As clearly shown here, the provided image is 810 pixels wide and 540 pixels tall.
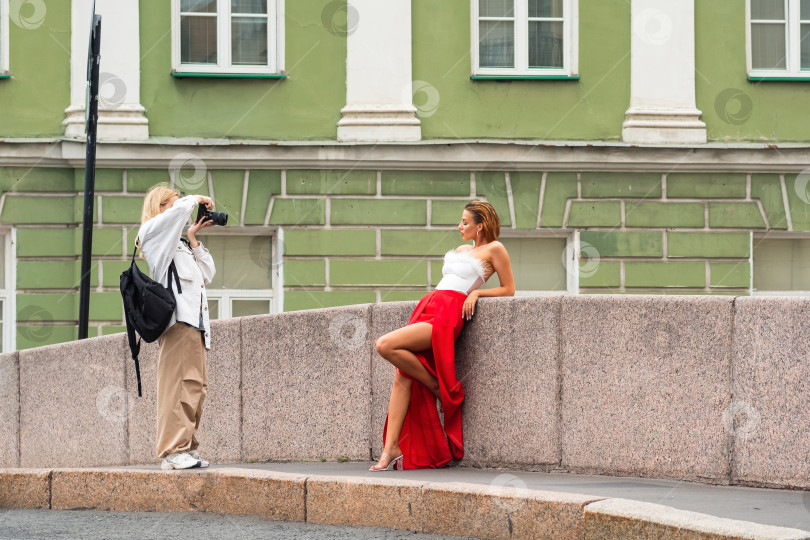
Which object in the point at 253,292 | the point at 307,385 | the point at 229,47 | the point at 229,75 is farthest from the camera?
the point at 253,292

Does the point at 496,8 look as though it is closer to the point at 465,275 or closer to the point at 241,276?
the point at 241,276

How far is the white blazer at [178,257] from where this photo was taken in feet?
23.3

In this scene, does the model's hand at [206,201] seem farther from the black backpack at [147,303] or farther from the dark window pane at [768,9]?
the dark window pane at [768,9]

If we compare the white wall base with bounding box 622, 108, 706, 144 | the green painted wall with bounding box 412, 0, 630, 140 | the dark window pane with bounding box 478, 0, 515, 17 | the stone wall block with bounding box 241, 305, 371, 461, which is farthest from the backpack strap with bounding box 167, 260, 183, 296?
the white wall base with bounding box 622, 108, 706, 144

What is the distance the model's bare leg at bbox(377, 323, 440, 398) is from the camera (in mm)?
7305

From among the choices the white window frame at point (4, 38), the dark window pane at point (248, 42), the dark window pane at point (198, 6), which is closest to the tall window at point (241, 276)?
the dark window pane at point (248, 42)

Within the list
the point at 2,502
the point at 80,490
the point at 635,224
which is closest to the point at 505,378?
the point at 80,490

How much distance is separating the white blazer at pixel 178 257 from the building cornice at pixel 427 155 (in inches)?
274

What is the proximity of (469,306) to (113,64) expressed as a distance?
8286 mm

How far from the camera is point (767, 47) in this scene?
15094 millimetres

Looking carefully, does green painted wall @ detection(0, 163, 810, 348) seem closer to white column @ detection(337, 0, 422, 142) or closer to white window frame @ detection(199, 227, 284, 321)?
white window frame @ detection(199, 227, 284, 321)

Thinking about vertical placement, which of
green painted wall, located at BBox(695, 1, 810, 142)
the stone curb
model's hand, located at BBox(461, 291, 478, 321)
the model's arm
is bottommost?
the stone curb

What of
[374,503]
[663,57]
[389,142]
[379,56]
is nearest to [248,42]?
[379,56]

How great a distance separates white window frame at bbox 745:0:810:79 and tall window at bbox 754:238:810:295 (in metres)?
1.96
